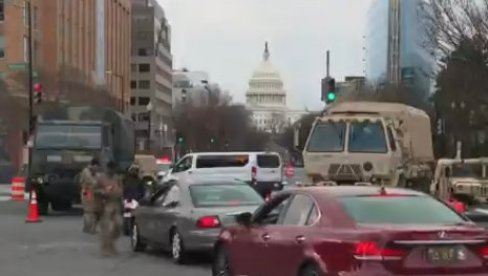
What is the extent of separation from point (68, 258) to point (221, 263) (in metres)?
5.60

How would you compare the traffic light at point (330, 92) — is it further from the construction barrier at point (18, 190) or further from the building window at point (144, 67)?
the building window at point (144, 67)

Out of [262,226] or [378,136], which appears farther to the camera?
[378,136]

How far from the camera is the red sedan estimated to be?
370 inches

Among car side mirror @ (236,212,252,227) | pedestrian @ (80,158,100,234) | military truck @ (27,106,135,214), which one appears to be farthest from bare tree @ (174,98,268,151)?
car side mirror @ (236,212,252,227)

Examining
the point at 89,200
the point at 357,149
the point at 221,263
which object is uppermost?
the point at 357,149

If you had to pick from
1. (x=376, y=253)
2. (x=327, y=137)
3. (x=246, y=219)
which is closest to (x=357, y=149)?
(x=327, y=137)

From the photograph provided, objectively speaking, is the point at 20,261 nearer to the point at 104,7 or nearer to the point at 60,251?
the point at 60,251

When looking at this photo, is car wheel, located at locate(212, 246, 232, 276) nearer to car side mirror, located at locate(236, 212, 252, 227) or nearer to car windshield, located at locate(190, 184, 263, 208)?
car side mirror, located at locate(236, 212, 252, 227)

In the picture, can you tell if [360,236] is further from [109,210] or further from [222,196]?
[109,210]

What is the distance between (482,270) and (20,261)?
9780 millimetres

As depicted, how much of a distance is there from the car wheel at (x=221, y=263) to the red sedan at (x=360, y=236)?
0.85m

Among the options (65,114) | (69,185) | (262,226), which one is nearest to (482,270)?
(262,226)

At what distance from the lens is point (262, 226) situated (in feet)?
37.8

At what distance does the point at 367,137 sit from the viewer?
23797mm
